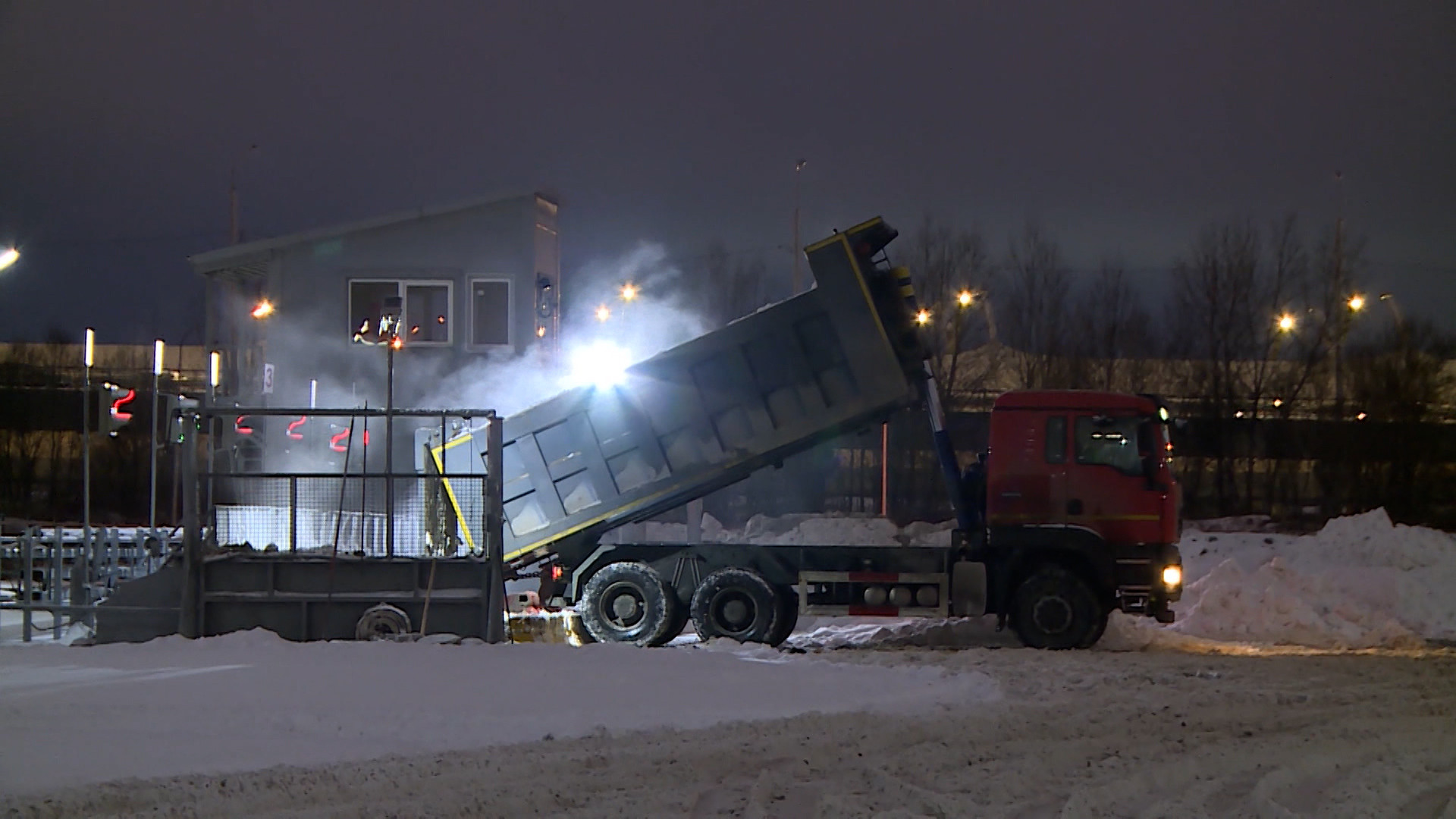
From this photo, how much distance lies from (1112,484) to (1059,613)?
1728 mm

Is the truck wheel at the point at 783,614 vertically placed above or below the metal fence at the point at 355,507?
below

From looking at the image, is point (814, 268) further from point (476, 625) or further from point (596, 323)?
point (596, 323)

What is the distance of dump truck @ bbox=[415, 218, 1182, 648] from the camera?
16.4 metres

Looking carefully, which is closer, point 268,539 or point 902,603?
point 268,539

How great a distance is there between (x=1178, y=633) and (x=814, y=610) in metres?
5.53

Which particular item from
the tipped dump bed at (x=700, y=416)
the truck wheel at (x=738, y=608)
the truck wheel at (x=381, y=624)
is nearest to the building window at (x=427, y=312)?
the tipped dump bed at (x=700, y=416)

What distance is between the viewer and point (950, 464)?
57.9 feet

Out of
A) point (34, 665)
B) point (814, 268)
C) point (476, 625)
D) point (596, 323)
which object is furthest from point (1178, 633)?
point (596, 323)

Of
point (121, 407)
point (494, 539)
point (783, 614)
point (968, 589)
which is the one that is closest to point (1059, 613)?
point (968, 589)

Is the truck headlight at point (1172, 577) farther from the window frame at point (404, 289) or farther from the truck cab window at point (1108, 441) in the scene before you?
the window frame at point (404, 289)

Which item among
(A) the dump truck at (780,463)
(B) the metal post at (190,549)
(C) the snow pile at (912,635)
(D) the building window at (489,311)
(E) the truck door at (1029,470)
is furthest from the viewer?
(D) the building window at (489,311)

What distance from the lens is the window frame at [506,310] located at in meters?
28.3

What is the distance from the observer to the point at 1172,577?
1678 centimetres

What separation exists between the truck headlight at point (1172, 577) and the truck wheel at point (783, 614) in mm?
4559
